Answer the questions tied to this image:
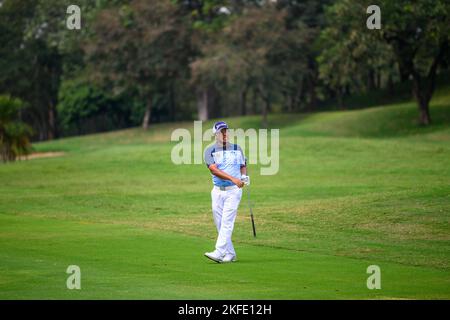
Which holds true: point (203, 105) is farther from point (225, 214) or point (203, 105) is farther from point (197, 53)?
point (225, 214)

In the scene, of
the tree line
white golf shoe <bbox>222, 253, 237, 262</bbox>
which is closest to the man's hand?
white golf shoe <bbox>222, 253, 237, 262</bbox>

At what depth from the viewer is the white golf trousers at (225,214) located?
59.0 ft

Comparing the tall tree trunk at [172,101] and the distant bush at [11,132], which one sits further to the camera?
the tall tree trunk at [172,101]

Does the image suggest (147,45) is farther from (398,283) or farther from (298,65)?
(398,283)

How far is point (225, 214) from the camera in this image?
59.1 ft

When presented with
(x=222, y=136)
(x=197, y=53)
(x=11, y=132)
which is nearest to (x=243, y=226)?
(x=222, y=136)

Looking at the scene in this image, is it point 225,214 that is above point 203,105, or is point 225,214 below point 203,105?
below

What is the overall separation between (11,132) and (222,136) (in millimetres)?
41111

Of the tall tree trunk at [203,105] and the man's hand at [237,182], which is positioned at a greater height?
the tall tree trunk at [203,105]

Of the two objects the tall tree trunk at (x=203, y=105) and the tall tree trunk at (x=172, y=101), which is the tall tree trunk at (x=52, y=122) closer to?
the tall tree trunk at (x=172, y=101)

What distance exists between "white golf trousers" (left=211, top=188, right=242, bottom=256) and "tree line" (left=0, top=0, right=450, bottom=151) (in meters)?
40.7

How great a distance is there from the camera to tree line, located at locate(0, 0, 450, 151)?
62.7 meters

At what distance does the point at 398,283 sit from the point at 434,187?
15964 mm

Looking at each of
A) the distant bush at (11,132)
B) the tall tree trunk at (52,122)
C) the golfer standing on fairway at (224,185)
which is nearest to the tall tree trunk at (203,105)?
the tall tree trunk at (52,122)
